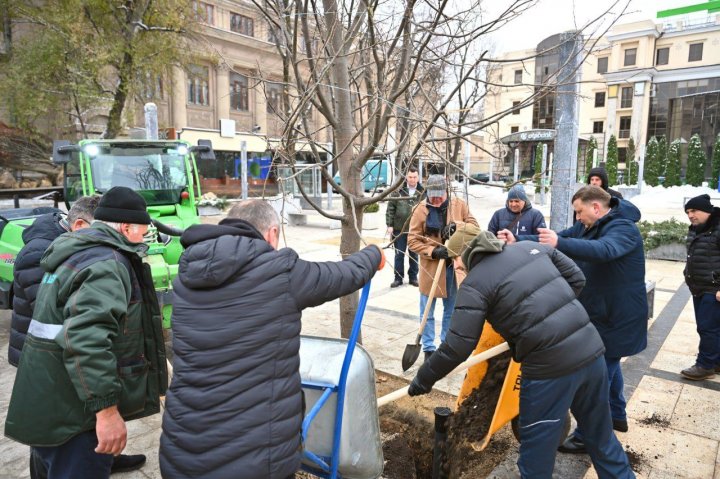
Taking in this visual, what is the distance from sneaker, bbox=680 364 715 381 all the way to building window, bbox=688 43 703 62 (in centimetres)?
5572

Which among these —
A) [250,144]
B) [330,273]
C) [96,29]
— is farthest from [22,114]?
[330,273]

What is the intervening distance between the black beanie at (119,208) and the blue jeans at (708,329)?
4.64m

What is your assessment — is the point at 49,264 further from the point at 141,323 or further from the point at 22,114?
the point at 22,114

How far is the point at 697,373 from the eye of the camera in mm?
4375

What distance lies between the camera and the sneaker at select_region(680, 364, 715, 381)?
4.38m

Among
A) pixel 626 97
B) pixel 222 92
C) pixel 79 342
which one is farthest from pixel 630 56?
pixel 79 342

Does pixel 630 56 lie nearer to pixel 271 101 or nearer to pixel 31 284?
pixel 271 101

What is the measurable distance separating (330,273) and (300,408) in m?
0.54

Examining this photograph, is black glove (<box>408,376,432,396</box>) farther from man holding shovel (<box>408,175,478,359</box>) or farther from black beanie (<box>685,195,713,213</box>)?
black beanie (<box>685,195,713,213</box>)

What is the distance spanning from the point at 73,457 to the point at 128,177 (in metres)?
5.14

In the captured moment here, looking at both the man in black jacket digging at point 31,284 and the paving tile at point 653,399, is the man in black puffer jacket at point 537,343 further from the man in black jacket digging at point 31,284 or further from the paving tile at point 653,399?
the man in black jacket digging at point 31,284

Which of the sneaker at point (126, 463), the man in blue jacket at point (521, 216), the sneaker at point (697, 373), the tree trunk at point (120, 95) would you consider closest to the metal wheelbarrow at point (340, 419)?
the sneaker at point (126, 463)

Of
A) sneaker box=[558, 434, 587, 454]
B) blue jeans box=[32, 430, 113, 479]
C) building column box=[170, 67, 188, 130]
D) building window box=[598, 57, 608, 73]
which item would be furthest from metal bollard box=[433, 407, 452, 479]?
building window box=[598, 57, 608, 73]

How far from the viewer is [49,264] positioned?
Result: 2.22 metres
